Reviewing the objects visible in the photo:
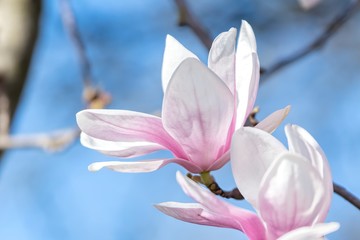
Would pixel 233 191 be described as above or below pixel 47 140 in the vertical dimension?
above

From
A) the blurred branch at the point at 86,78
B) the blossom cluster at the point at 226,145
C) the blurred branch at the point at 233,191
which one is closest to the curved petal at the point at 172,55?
the blossom cluster at the point at 226,145

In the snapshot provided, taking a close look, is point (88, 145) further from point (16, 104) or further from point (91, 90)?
point (16, 104)

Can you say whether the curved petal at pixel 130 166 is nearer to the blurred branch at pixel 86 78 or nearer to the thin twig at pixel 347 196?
the thin twig at pixel 347 196

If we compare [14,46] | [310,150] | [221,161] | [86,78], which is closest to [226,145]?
[221,161]

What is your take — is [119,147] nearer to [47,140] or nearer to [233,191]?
[233,191]

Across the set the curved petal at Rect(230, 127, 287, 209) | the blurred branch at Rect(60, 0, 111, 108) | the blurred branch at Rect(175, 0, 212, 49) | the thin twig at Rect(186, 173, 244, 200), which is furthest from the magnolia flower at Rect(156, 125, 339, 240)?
the blurred branch at Rect(60, 0, 111, 108)
